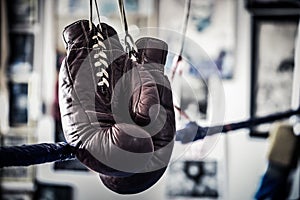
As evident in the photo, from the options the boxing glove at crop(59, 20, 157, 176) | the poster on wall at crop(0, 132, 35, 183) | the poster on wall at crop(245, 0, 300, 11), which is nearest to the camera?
the boxing glove at crop(59, 20, 157, 176)

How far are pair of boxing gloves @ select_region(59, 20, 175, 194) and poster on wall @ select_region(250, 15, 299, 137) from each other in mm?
1547

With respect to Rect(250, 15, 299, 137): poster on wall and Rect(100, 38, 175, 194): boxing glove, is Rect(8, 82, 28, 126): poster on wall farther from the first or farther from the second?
Rect(100, 38, 175, 194): boxing glove

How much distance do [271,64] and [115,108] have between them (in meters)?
1.66

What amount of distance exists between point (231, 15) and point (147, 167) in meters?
1.69

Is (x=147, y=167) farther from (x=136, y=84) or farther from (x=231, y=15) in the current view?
(x=231, y=15)

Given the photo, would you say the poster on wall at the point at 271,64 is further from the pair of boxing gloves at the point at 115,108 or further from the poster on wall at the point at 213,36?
the pair of boxing gloves at the point at 115,108

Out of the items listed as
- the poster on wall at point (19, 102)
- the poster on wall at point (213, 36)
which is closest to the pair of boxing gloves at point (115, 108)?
the poster on wall at point (213, 36)

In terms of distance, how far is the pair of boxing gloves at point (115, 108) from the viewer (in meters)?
0.69

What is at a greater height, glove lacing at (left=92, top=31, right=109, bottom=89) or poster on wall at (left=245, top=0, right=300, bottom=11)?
poster on wall at (left=245, top=0, right=300, bottom=11)

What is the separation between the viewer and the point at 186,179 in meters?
2.29

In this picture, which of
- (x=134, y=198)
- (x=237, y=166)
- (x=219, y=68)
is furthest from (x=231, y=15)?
(x=134, y=198)

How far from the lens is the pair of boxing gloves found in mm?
695

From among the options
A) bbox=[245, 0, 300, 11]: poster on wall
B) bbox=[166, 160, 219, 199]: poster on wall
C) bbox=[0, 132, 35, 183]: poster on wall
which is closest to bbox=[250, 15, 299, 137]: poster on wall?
bbox=[245, 0, 300, 11]: poster on wall

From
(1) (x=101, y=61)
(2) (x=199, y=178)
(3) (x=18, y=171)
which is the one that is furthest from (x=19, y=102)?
(1) (x=101, y=61)
